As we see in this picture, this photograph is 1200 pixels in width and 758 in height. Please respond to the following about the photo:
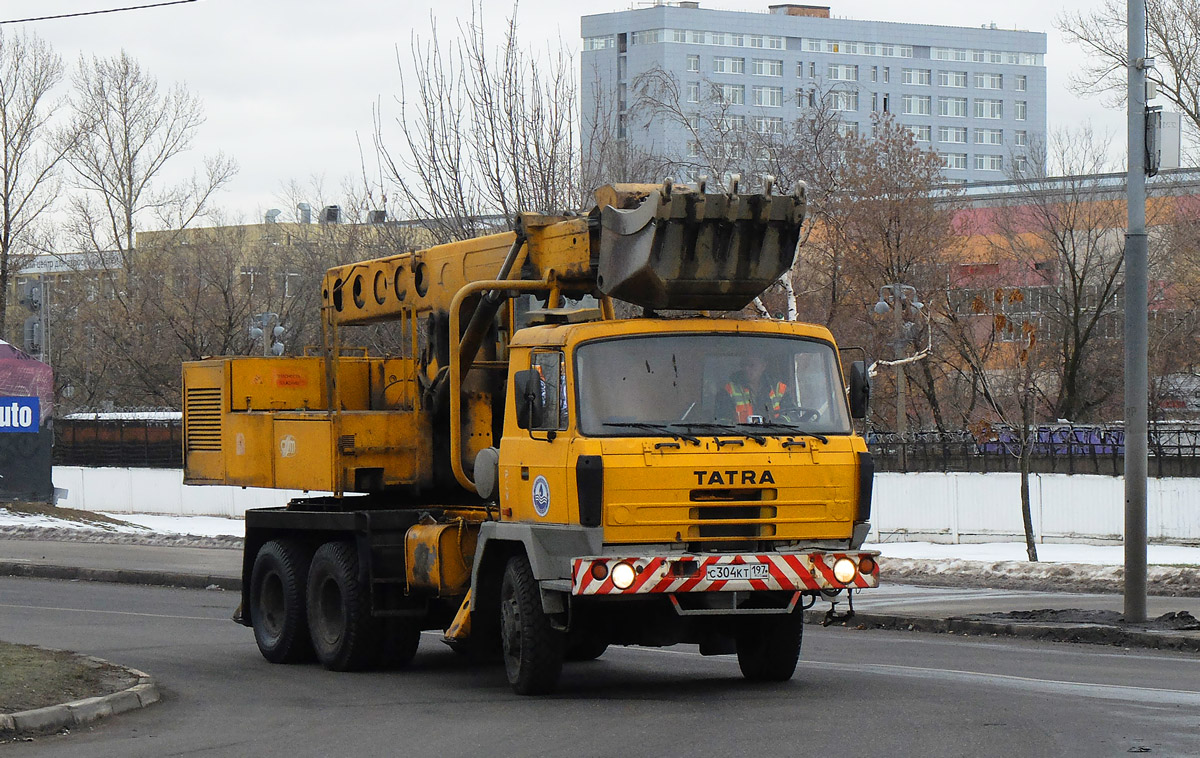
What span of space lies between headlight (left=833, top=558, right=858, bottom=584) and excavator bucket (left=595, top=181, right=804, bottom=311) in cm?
198

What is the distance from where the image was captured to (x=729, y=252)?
1097 centimetres

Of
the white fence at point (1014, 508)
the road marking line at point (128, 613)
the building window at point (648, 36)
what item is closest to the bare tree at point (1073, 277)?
the white fence at point (1014, 508)

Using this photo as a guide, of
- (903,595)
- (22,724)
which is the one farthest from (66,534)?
(22,724)

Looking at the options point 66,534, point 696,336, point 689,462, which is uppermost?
point 696,336

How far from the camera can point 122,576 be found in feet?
77.2

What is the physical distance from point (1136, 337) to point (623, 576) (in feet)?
23.8

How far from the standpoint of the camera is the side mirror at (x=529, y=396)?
1060 cm

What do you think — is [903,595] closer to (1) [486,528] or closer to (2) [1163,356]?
(1) [486,528]

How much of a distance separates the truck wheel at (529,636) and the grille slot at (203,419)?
4.78m

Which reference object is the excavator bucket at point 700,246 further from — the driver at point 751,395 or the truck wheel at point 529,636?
the truck wheel at point 529,636

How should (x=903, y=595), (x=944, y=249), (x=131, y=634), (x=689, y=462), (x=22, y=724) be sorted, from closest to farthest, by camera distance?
(x=22, y=724)
(x=689, y=462)
(x=131, y=634)
(x=903, y=595)
(x=944, y=249)

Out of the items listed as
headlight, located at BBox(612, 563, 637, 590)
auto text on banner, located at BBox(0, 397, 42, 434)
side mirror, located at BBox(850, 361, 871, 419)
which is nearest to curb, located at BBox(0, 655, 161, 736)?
headlight, located at BBox(612, 563, 637, 590)

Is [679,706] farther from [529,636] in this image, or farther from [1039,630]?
[1039,630]

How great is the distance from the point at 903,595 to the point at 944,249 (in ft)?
99.0
